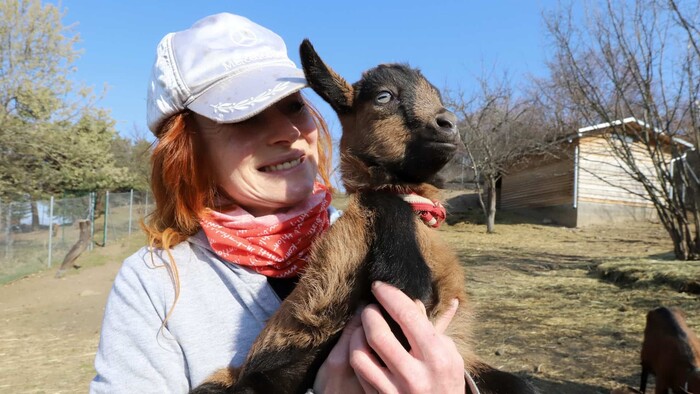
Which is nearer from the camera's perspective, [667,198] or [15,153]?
[667,198]

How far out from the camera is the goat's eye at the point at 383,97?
6.97ft

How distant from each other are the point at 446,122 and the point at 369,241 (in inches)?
23.5

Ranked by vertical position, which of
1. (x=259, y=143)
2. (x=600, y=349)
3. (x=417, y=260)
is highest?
(x=259, y=143)

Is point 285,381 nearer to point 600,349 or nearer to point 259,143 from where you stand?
point 259,143

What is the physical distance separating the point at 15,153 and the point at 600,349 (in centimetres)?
1956

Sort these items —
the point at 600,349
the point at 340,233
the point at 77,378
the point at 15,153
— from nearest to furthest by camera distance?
1. the point at 340,233
2. the point at 600,349
3. the point at 77,378
4. the point at 15,153

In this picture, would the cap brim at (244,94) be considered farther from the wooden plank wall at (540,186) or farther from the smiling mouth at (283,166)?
the wooden plank wall at (540,186)

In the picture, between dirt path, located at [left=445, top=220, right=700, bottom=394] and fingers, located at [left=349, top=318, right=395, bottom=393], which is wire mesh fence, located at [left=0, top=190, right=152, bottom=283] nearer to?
dirt path, located at [left=445, top=220, right=700, bottom=394]

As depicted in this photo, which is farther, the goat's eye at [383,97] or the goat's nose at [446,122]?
the goat's eye at [383,97]

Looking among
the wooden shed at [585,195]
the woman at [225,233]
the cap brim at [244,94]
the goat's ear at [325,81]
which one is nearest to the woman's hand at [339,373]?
the woman at [225,233]

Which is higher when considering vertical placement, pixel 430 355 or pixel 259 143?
pixel 259 143

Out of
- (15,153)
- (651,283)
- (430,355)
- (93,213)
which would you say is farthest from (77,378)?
(93,213)

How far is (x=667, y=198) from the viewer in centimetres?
1176

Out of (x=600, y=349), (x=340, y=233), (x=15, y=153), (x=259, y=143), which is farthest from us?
(x=15, y=153)
